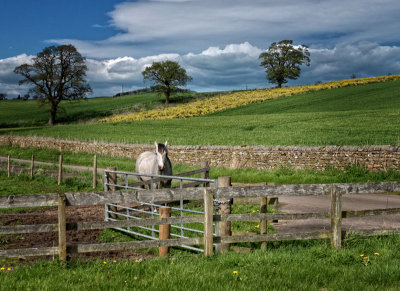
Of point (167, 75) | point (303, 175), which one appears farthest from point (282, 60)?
point (303, 175)

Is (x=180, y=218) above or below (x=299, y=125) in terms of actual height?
below

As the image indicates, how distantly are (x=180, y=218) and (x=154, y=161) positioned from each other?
8.43m

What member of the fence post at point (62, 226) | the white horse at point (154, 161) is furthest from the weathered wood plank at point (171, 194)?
the white horse at point (154, 161)

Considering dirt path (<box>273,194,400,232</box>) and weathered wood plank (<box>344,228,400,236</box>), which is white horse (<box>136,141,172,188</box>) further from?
weathered wood plank (<box>344,228,400,236</box>)

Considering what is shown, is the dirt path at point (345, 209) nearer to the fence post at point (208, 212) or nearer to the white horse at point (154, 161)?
the fence post at point (208, 212)

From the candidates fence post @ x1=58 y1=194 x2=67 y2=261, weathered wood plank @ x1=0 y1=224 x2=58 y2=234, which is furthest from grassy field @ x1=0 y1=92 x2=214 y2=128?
fence post @ x1=58 y1=194 x2=67 y2=261

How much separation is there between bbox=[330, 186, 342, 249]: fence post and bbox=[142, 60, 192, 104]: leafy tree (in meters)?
77.8

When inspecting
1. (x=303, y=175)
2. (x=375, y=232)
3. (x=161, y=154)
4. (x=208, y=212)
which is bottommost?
(x=303, y=175)

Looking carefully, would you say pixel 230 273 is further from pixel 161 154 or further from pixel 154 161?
pixel 154 161

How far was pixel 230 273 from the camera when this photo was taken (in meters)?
6.59

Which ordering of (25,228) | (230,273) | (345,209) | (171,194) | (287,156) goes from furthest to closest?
(287,156), (345,209), (171,194), (25,228), (230,273)

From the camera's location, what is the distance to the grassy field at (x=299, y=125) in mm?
31375

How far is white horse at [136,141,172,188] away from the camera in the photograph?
14734 mm

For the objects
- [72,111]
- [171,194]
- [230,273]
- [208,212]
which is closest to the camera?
[230,273]
